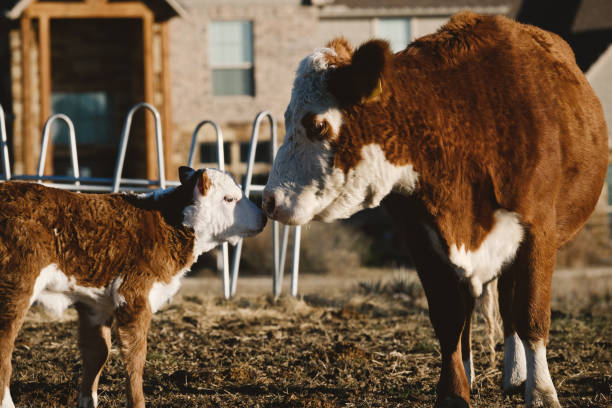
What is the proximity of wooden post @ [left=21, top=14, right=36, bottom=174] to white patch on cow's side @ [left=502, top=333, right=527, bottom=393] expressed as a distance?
12.5 meters

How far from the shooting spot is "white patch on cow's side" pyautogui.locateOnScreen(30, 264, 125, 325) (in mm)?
3707

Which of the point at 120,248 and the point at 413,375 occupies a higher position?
the point at 120,248

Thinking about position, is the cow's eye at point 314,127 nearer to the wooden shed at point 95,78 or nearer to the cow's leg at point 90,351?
A: the cow's leg at point 90,351

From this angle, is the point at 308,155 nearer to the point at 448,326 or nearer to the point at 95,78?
the point at 448,326

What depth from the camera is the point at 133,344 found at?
3.82m

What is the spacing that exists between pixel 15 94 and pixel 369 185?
47.7ft

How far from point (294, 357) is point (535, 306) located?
2241 millimetres

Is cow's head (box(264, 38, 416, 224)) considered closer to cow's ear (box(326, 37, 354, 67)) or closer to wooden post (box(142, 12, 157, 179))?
cow's ear (box(326, 37, 354, 67))

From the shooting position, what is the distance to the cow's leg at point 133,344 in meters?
3.80

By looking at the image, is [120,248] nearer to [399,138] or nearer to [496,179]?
[399,138]

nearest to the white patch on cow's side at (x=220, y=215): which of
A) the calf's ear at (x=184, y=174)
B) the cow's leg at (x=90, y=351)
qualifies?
the calf's ear at (x=184, y=174)

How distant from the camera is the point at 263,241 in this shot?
45.1 feet

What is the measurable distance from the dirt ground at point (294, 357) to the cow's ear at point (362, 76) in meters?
1.74

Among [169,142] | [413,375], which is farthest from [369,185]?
[169,142]
